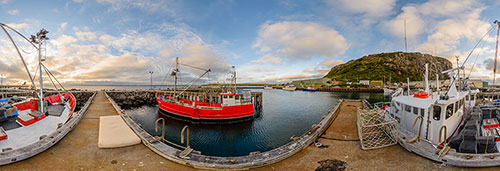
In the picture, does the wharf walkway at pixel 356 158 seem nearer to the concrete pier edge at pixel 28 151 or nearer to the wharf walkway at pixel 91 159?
the wharf walkway at pixel 91 159

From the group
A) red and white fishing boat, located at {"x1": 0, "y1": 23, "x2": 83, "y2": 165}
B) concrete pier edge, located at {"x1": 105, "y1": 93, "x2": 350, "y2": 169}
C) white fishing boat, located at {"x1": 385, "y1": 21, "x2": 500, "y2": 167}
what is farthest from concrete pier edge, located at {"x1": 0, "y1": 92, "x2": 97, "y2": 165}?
white fishing boat, located at {"x1": 385, "y1": 21, "x2": 500, "y2": 167}

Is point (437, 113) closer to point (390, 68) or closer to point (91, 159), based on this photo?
point (91, 159)

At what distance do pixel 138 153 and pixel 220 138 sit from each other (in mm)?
8976

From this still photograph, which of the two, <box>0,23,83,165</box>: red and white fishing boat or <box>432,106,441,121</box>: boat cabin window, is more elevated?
<box>432,106,441,121</box>: boat cabin window

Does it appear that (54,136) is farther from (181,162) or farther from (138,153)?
(181,162)

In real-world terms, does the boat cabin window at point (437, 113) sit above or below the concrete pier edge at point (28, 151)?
above

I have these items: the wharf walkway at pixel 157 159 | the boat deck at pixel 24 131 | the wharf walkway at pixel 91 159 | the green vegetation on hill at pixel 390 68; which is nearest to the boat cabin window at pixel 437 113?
the wharf walkway at pixel 157 159

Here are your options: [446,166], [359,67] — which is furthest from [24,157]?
[359,67]

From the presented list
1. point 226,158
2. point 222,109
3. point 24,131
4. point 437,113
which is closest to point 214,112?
point 222,109

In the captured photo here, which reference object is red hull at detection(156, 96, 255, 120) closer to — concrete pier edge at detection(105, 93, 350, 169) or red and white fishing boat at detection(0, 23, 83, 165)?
red and white fishing boat at detection(0, 23, 83, 165)

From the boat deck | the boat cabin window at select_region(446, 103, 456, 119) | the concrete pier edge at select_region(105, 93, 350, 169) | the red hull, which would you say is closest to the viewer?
the concrete pier edge at select_region(105, 93, 350, 169)

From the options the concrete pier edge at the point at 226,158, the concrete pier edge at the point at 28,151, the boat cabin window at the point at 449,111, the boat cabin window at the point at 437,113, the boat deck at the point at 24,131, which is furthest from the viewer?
the boat deck at the point at 24,131

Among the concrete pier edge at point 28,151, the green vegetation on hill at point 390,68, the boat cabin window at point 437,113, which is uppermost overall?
the green vegetation on hill at point 390,68

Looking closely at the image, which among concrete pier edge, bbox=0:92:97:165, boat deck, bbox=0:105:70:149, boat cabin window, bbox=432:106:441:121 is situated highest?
boat cabin window, bbox=432:106:441:121
